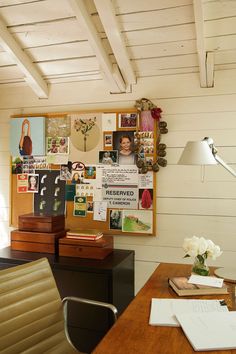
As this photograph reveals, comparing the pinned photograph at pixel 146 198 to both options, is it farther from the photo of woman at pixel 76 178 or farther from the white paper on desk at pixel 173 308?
the white paper on desk at pixel 173 308

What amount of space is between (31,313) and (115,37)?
1580 mm

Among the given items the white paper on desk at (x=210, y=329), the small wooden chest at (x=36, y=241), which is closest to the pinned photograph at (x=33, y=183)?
the small wooden chest at (x=36, y=241)

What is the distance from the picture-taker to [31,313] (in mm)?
1424

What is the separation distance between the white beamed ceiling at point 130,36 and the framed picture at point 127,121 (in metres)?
0.30

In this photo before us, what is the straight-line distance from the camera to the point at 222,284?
5.13 feet

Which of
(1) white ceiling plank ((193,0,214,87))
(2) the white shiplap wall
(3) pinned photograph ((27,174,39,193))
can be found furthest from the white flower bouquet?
(3) pinned photograph ((27,174,39,193))

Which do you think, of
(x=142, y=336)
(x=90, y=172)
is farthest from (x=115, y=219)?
(x=142, y=336)

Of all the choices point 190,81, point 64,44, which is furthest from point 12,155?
point 190,81

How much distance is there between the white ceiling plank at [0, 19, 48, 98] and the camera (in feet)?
6.93

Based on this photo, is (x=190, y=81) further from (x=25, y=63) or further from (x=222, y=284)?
(x=222, y=284)

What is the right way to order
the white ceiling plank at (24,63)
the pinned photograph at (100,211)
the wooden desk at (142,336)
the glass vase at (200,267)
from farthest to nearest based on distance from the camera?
the pinned photograph at (100,211), the white ceiling plank at (24,63), the glass vase at (200,267), the wooden desk at (142,336)

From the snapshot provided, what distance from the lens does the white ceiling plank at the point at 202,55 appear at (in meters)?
1.72

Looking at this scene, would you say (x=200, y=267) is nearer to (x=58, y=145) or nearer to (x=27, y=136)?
(x=58, y=145)

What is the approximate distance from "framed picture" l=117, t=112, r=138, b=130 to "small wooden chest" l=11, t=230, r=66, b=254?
0.91 m
